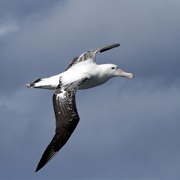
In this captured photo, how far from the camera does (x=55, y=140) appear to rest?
22234 millimetres

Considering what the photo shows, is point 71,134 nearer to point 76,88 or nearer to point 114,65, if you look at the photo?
point 76,88

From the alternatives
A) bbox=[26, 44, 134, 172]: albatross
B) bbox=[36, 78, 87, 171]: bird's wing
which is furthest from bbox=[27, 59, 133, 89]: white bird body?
bbox=[36, 78, 87, 171]: bird's wing

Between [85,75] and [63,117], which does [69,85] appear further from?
[63,117]

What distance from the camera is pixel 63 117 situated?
23.4m

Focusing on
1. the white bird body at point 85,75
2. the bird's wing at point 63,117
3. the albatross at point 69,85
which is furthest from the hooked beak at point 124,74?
the bird's wing at point 63,117

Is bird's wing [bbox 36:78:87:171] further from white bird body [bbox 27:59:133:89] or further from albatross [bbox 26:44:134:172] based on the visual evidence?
white bird body [bbox 27:59:133:89]

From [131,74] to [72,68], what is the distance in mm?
2473

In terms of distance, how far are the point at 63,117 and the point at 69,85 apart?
2021 mm

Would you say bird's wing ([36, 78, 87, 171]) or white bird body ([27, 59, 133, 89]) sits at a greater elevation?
white bird body ([27, 59, 133, 89])

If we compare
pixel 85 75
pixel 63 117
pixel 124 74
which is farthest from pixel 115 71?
pixel 63 117

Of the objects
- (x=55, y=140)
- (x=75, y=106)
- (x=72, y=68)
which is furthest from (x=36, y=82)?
(x=55, y=140)

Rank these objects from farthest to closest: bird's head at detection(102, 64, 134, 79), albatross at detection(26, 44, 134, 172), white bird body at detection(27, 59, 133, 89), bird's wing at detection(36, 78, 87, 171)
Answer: bird's head at detection(102, 64, 134, 79) < white bird body at detection(27, 59, 133, 89) < albatross at detection(26, 44, 134, 172) < bird's wing at detection(36, 78, 87, 171)

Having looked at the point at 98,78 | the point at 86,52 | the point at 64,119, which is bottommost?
the point at 64,119

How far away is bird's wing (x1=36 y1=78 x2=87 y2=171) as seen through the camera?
71.5 feet
